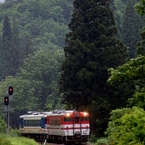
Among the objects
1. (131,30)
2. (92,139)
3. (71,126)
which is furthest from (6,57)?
(71,126)

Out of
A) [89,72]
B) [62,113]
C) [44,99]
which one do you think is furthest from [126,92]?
[44,99]

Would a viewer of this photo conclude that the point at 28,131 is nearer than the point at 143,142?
No

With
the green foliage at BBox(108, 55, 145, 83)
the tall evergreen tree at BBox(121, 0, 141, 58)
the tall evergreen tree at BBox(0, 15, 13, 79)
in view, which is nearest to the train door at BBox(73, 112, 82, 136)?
the green foliage at BBox(108, 55, 145, 83)

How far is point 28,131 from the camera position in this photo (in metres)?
→ 47.3

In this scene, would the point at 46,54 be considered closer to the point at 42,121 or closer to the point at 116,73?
the point at 42,121

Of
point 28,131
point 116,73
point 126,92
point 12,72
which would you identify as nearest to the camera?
point 116,73

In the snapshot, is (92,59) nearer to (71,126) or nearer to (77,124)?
(77,124)

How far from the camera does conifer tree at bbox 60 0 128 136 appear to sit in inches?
1684

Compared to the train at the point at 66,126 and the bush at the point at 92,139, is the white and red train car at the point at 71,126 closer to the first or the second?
the train at the point at 66,126

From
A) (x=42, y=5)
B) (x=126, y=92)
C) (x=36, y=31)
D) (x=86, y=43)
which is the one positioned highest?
(x=42, y=5)

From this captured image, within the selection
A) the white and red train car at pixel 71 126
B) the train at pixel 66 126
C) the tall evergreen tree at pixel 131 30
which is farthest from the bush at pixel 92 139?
the tall evergreen tree at pixel 131 30

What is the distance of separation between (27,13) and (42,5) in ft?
23.0

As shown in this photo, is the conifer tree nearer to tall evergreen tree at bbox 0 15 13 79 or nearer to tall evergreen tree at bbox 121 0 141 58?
tall evergreen tree at bbox 121 0 141 58

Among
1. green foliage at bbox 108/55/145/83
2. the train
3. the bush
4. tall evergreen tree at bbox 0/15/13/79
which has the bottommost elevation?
the bush
